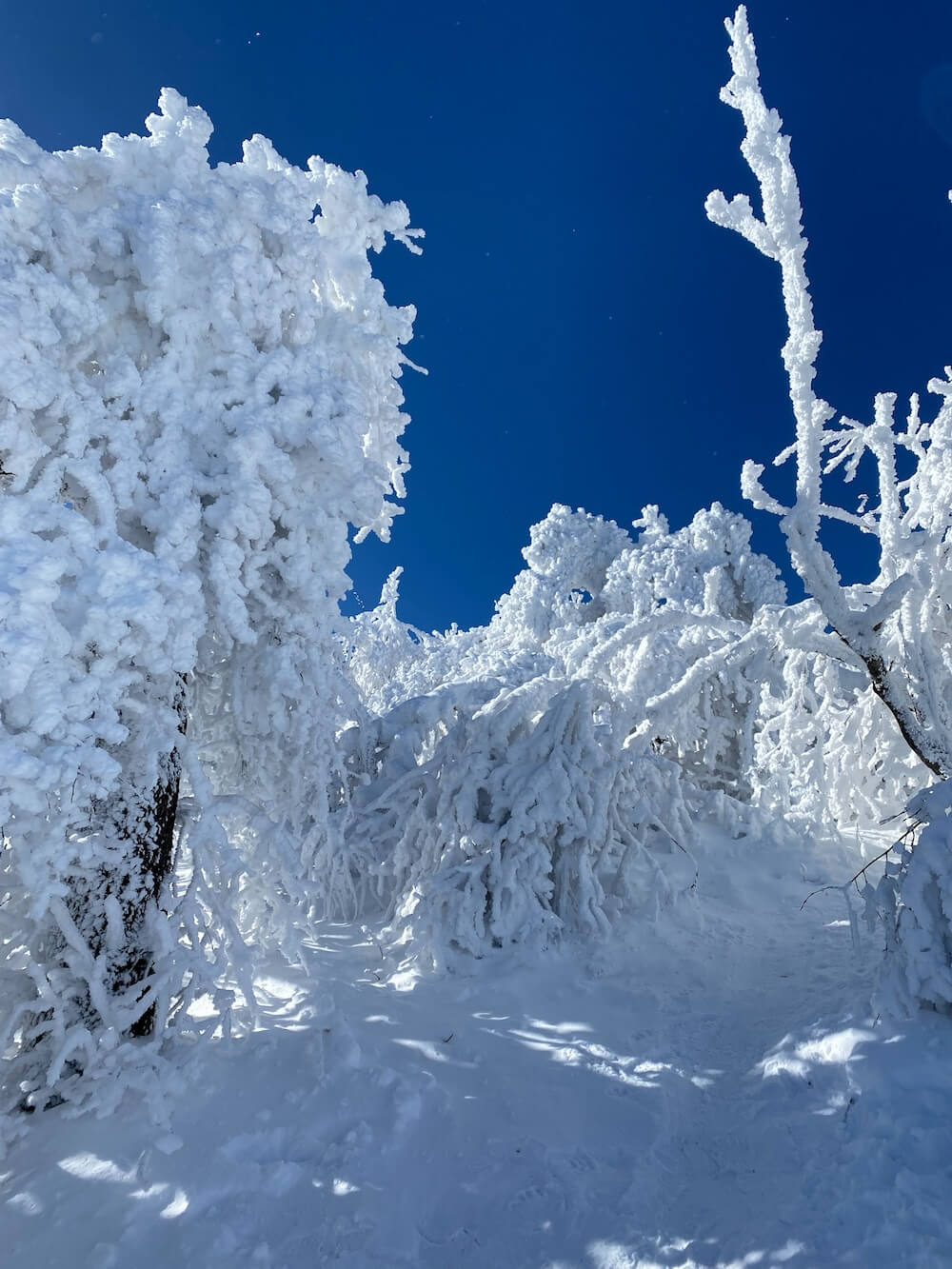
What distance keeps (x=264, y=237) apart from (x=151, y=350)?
4.35 ft

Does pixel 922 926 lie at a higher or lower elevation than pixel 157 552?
lower

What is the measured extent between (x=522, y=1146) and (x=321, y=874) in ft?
14.6

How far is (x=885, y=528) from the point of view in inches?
307

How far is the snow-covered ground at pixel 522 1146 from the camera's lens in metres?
2.81

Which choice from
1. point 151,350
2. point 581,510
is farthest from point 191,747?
point 581,510

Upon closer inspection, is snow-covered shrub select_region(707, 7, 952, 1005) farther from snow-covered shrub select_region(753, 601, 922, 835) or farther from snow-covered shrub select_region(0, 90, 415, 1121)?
snow-covered shrub select_region(0, 90, 415, 1121)

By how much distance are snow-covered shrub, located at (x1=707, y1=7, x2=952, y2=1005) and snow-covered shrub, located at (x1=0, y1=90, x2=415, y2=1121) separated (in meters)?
3.56

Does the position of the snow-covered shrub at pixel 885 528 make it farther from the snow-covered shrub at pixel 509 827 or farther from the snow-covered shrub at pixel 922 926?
the snow-covered shrub at pixel 509 827

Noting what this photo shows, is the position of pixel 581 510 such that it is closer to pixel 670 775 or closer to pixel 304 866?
pixel 670 775

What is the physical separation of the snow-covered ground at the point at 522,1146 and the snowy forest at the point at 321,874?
0.07ft

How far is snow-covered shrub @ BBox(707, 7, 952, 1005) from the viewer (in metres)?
3.86

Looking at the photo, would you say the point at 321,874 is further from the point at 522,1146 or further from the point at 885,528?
the point at 885,528

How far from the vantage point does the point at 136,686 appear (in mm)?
4008

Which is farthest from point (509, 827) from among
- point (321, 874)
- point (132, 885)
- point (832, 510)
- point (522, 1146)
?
point (832, 510)
